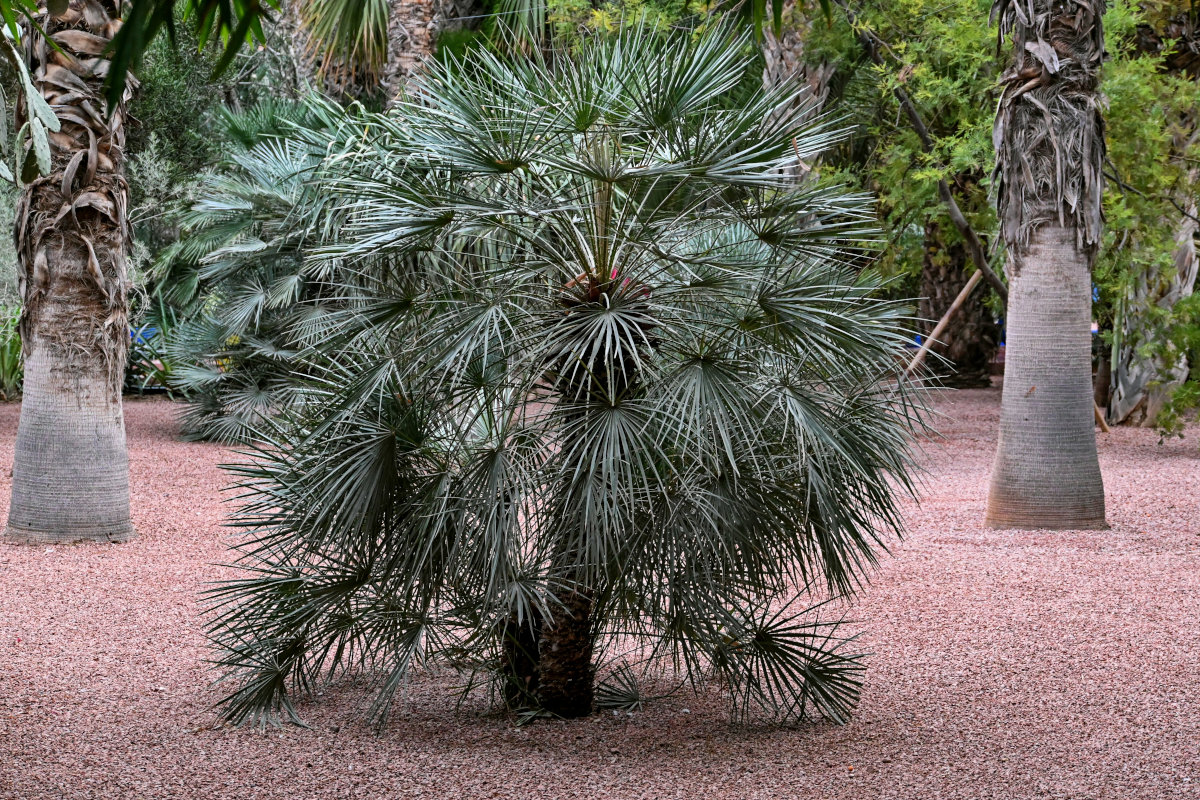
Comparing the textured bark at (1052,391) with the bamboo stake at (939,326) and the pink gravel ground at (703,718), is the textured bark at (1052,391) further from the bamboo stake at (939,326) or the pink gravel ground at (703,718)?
the pink gravel ground at (703,718)

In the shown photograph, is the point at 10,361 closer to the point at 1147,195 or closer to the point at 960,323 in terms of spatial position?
the point at 1147,195

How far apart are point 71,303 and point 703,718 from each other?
488 cm

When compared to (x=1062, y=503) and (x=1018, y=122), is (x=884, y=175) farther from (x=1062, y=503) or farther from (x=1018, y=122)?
(x=1062, y=503)

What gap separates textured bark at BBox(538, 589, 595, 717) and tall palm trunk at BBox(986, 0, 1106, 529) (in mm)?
4727

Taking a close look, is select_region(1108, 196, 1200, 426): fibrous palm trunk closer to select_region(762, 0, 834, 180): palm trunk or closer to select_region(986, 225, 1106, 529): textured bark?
select_region(762, 0, 834, 180): palm trunk

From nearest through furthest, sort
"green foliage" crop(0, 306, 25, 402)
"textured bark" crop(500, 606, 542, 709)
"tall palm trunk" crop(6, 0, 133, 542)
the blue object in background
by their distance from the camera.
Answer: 1. "textured bark" crop(500, 606, 542, 709)
2. "tall palm trunk" crop(6, 0, 133, 542)
3. "green foliage" crop(0, 306, 25, 402)
4. the blue object in background

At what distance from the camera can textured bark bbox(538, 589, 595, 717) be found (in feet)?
13.1

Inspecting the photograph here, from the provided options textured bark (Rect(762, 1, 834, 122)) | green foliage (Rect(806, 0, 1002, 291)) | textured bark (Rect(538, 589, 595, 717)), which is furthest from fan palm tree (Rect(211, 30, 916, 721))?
textured bark (Rect(762, 1, 834, 122))

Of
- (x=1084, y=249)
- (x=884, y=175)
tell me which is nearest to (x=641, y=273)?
(x=1084, y=249)

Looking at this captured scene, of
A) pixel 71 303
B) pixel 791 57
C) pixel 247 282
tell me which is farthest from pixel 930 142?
pixel 71 303

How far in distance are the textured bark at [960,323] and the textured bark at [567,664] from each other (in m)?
14.2

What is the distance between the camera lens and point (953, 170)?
1072cm

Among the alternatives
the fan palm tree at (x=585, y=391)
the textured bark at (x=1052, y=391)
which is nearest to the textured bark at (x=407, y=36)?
the textured bark at (x=1052, y=391)

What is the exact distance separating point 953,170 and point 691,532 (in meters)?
8.15
